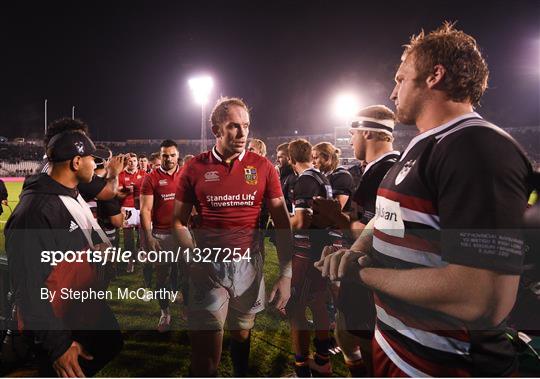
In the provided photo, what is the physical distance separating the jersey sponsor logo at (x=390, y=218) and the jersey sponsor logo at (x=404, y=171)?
3.7 inches

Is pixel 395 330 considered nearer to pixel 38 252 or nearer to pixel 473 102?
pixel 473 102

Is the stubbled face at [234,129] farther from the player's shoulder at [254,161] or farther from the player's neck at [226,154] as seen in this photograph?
the player's shoulder at [254,161]

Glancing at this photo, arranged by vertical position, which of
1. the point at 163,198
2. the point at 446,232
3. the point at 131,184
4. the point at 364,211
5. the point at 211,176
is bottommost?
the point at 131,184

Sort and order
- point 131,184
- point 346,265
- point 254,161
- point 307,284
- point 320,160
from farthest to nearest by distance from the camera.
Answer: point 131,184 < point 320,160 < point 307,284 < point 254,161 < point 346,265

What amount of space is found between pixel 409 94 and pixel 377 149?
1606 mm

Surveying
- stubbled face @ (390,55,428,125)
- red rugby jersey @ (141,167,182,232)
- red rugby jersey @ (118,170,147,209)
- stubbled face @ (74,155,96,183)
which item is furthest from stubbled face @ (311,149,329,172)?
red rugby jersey @ (118,170,147,209)

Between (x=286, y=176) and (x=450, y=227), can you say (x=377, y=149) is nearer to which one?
(x=450, y=227)

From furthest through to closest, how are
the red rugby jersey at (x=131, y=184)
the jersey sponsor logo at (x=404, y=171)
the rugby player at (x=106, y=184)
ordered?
the red rugby jersey at (x=131, y=184) < the rugby player at (x=106, y=184) < the jersey sponsor logo at (x=404, y=171)

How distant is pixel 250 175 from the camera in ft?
10.3

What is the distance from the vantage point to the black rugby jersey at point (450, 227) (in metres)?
1.06

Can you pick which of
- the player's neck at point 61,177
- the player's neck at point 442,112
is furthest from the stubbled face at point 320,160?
the player's neck at point 442,112

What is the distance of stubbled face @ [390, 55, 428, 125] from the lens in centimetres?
148

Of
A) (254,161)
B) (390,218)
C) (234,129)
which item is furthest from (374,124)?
(390,218)

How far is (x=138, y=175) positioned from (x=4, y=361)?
6458 millimetres
